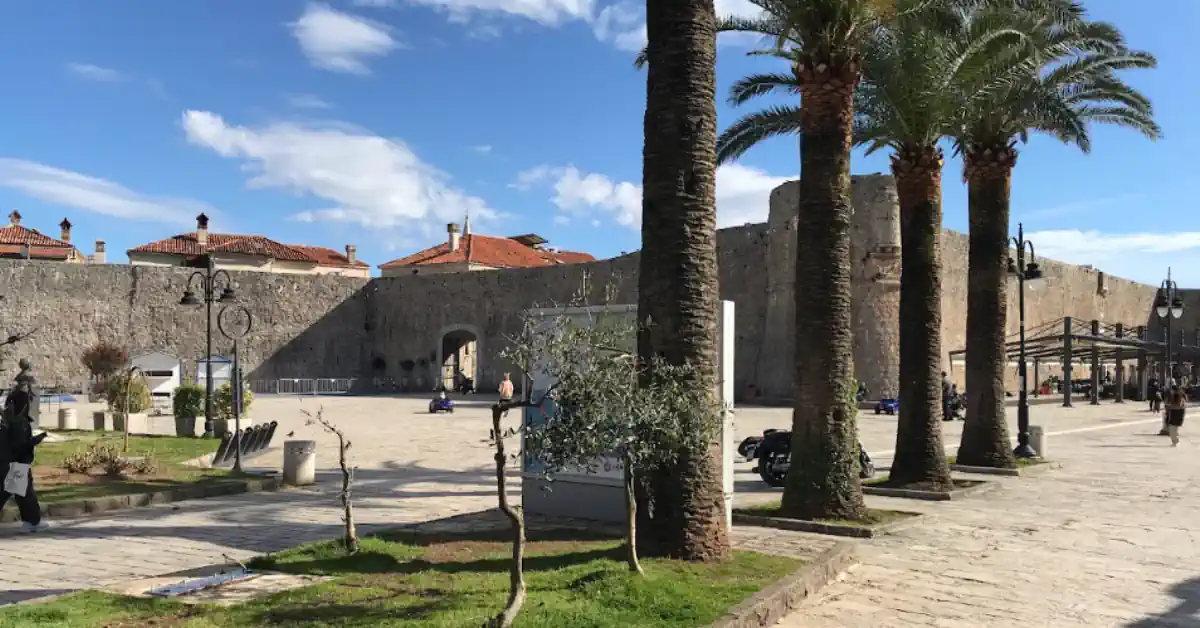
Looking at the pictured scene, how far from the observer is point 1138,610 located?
20.3 ft

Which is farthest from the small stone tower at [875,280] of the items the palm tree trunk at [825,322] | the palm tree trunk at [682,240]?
the palm tree trunk at [682,240]

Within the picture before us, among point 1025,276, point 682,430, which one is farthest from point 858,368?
point 682,430

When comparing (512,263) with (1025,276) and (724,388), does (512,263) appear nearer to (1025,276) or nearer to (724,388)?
(1025,276)

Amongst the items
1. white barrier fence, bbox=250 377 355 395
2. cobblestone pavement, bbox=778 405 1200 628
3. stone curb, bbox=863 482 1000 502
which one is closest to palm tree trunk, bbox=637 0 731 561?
cobblestone pavement, bbox=778 405 1200 628

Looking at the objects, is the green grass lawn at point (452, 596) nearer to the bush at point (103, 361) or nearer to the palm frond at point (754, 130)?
the palm frond at point (754, 130)

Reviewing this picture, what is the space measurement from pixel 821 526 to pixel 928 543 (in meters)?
0.92

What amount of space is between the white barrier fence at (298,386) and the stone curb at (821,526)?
36050 mm

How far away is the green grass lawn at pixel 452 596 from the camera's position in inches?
195

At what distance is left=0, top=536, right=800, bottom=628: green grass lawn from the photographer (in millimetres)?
4945

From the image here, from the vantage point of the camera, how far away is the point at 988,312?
14.0 meters

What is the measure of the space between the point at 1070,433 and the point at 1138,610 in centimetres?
1783

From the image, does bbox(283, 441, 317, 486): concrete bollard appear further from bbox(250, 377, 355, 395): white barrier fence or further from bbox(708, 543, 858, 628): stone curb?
bbox(250, 377, 355, 395): white barrier fence

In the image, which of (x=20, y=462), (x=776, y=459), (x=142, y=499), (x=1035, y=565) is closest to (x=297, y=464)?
(x=142, y=499)

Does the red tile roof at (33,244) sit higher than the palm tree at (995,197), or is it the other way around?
the red tile roof at (33,244)
